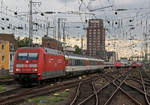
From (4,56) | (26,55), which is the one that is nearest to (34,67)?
(26,55)

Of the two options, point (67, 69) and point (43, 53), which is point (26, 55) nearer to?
point (43, 53)

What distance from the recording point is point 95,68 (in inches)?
1738

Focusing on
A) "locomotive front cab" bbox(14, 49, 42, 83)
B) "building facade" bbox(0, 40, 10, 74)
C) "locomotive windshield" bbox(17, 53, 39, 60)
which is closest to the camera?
"locomotive front cab" bbox(14, 49, 42, 83)

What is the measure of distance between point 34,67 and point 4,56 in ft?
125

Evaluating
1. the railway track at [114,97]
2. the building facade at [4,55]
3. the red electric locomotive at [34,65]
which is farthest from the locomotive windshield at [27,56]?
the building facade at [4,55]

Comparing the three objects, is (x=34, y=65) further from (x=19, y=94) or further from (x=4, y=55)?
(x=4, y=55)

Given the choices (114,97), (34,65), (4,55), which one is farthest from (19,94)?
(4,55)

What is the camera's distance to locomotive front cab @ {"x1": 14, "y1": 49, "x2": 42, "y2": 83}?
17.9 m

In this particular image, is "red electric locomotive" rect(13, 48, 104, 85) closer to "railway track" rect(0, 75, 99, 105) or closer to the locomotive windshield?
the locomotive windshield

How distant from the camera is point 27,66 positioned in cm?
1811

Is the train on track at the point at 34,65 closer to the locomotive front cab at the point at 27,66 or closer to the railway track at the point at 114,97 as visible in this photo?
the locomotive front cab at the point at 27,66

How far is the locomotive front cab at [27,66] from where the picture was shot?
704 inches

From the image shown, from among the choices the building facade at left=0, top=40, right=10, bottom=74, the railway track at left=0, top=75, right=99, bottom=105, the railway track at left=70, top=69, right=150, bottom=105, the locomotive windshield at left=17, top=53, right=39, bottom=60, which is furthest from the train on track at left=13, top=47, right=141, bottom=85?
the building facade at left=0, top=40, right=10, bottom=74

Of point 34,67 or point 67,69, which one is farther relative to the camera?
point 67,69
